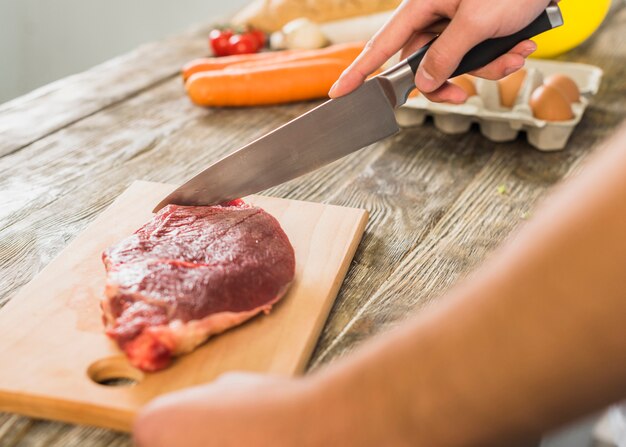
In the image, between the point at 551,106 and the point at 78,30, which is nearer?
the point at 551,106

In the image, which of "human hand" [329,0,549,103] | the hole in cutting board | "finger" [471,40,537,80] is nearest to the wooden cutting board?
the hole in cutting board

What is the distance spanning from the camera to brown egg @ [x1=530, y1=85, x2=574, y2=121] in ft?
6.27

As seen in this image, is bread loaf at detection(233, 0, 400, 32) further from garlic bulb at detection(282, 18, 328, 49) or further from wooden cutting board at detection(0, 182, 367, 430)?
wooden cutting board at detection(0, 182, 367, 430)

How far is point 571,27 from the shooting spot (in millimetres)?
2482

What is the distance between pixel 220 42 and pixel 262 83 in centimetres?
47

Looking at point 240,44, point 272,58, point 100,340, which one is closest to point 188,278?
point 100,340

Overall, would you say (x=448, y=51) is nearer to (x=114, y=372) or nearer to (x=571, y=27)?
(x=114, y=372)

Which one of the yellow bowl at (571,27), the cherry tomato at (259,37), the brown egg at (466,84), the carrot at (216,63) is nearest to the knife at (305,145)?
the brown egg at (466,84)

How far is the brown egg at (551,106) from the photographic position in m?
1.91

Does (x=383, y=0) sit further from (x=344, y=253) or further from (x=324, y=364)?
(x=324, y=364)

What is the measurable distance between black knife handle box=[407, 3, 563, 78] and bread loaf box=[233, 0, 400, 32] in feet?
3.66

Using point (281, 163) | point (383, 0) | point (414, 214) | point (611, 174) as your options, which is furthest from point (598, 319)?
point (383, 0)

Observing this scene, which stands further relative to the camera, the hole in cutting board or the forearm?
the hole in cutting board

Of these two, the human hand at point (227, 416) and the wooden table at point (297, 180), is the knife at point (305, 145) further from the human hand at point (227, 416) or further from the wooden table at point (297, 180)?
the human hand at point (227, 416)
